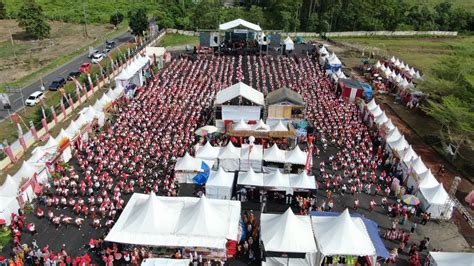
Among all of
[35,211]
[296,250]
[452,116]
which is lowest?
[35,211]

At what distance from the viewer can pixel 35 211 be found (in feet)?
69.7

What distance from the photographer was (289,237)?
1744cm

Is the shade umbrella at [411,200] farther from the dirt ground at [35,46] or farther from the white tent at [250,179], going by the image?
the dirt ground at [35,46]

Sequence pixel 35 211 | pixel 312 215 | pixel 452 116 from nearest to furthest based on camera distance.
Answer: pixel 312 215 → pixel 35 211 → pixel 452 116

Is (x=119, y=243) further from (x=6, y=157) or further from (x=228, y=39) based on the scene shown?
(x=228, y=39)

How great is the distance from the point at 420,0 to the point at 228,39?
7411 centimetres

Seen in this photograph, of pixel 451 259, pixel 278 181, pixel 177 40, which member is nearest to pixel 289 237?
pixel 278 181

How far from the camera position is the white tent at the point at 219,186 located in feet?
72.2

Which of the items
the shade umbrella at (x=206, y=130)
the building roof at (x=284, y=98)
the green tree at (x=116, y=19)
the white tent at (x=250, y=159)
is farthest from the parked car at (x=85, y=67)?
the white tent at (x=250, y=159)

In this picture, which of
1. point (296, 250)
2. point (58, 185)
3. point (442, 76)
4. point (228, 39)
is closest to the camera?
point (296, 250)

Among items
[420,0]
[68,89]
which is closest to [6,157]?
[68,89]

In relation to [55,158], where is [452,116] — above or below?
above

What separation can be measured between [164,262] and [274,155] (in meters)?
11.3

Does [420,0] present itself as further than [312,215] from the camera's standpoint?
Yes
